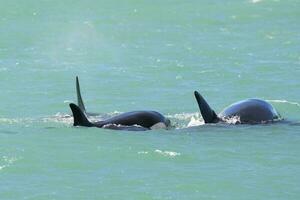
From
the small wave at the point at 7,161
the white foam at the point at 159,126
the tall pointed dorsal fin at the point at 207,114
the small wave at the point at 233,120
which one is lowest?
the small wave at the point at 7,161

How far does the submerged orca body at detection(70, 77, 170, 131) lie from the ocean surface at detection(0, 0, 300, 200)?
30 centimetres

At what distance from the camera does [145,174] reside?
1945 centimetres

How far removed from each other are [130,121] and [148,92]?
613 centimetres

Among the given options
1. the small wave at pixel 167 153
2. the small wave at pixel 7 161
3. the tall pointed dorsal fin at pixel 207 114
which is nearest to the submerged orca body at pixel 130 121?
the tall pointed dorsal fin at pixel 207 114

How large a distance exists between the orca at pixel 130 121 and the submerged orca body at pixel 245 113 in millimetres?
877

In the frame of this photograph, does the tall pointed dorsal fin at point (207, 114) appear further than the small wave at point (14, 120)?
No

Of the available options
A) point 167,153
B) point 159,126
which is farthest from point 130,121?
point 167,153

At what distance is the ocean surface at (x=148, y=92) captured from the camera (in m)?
19.0

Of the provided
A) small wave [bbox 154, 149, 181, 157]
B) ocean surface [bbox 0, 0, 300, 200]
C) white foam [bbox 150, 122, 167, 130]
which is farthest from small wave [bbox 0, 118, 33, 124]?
small wave [bbox 154, 149, 181, 157]

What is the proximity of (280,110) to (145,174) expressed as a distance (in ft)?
26.3

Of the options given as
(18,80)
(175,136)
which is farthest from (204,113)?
(18,80)

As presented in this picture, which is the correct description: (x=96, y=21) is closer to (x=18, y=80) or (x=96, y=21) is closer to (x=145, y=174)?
(x=18, y=80)

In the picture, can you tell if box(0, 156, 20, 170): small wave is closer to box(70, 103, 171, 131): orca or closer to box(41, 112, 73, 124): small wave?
box(70, 103, 171, 131): orca

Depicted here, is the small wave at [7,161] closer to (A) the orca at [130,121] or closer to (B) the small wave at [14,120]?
(A) the orca at [130,121]
